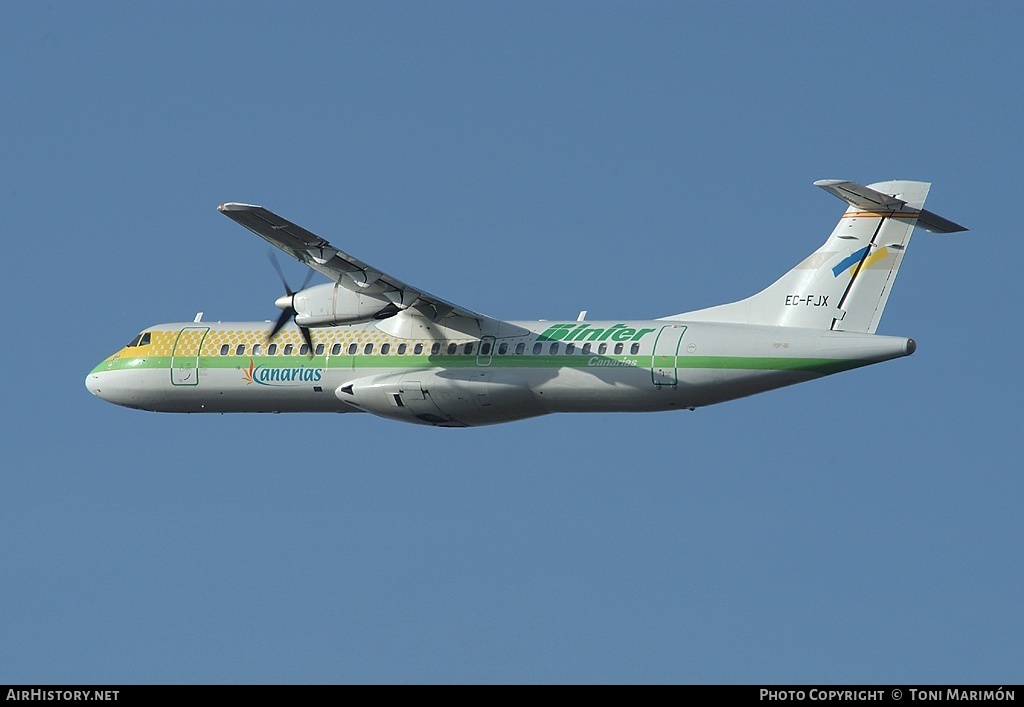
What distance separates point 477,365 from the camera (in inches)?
1501

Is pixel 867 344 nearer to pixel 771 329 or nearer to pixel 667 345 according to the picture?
pixel 771 329

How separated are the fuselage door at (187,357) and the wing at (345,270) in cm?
600

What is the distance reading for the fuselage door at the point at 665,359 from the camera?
3606cm

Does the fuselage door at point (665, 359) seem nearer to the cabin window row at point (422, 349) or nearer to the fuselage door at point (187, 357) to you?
the cabin window row at point (422, 349)

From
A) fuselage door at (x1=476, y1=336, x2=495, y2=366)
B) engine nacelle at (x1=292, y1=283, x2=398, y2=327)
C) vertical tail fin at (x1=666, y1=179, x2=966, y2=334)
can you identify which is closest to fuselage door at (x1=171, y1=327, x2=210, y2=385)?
engine nacelle at (x1=292, y1=283, x2=398, y2=327)

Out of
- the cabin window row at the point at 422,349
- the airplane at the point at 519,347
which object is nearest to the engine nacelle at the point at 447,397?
the airplane at the point at 519,347

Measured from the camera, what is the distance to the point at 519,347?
37906 mm

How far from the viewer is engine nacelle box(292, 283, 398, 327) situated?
121 feet

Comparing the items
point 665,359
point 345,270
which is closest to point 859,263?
point 665,359

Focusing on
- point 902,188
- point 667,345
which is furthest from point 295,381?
point 902,188

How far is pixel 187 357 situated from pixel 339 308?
6.65m
